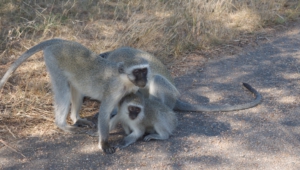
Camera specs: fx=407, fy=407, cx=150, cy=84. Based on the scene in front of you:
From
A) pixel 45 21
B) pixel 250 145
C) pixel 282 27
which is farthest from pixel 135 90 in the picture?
pixel 282 27

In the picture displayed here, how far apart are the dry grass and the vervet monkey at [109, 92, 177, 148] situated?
37.8 inches

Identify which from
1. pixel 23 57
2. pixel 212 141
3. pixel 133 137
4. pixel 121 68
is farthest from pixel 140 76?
pixel 23 57

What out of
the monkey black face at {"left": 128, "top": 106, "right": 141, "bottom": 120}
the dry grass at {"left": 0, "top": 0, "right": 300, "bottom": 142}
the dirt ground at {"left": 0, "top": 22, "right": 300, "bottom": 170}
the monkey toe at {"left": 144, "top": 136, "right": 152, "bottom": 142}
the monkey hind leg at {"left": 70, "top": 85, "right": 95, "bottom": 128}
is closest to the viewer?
the dirt ground at {"left": 0, "top": 22, "right": 300, "bottom": 170}

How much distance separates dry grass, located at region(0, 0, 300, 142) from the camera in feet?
19.5

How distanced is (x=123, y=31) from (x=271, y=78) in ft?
8.68

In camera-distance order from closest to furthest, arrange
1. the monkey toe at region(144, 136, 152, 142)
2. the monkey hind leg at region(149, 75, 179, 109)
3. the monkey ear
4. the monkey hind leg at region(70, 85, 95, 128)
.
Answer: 1. the monkey ear
2. the monkey toe at region(144, 136, 152, 142)
3. the monkey hind leg at region(70, 85, 95, 128)
4. the monkey hind leg at region(149, 75, 179, 109)

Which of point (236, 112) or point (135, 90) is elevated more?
point (135, 90)

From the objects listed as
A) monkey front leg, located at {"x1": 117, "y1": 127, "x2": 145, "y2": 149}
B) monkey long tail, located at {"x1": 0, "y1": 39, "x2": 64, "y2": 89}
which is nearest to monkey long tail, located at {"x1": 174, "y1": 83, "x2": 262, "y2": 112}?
monkey front leg, located at {"x1": 117, "y1": 127, "x2": 145, "y2": 149}

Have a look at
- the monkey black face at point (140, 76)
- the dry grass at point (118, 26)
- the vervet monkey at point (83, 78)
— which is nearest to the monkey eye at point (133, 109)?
the vervet monkey at point (83, 78)

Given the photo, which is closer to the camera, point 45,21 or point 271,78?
point 271,78

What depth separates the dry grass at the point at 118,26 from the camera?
5.93 meters

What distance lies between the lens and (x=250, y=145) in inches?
179

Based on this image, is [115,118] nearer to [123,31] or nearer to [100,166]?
[100,166]

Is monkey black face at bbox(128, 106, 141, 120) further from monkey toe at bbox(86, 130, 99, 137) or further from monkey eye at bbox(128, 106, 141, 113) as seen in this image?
monkey toe at bbox(86, 130, 99, 137)
